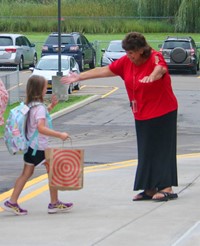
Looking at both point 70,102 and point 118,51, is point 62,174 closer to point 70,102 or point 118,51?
point 70,102

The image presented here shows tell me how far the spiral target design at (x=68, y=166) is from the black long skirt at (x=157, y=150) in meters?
0.88

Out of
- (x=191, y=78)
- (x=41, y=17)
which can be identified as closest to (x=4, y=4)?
(x=41, y=17)

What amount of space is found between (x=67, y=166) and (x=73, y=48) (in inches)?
1172

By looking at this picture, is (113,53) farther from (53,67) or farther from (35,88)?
(35,88)

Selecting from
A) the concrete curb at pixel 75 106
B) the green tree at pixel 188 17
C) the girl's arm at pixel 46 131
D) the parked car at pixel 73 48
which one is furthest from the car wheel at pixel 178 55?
the girl's arm at pixel 46 131

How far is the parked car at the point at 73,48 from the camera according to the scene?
3753 centimetres

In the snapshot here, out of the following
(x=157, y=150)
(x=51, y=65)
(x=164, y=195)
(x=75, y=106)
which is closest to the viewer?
(x=157, y=150)

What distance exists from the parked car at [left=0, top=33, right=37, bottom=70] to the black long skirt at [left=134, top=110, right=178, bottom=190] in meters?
28.6

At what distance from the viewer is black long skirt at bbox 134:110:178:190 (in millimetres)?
8547

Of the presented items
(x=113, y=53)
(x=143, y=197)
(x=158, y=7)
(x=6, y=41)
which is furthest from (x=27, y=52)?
(x=143, y=197)

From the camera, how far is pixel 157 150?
28.3 feet

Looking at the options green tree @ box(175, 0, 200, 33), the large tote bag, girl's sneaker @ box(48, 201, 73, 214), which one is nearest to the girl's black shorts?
the large tote bag

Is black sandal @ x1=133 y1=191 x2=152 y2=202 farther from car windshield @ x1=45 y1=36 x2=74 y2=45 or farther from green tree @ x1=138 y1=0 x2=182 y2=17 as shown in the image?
green tree @ x1=138 y1=0 x2=182 y2=17

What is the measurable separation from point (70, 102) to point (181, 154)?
34.3ft
